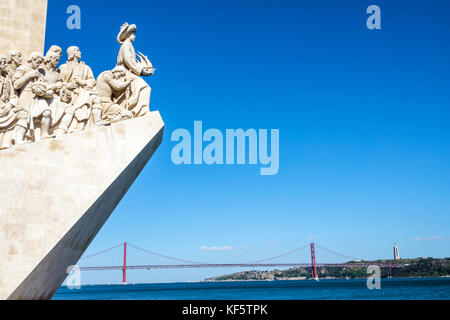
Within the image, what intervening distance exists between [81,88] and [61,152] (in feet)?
5.74

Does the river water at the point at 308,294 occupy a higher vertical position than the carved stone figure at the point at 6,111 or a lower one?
lower

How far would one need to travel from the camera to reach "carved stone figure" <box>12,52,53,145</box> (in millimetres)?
7215

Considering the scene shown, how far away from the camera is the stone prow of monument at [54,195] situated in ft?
20.9

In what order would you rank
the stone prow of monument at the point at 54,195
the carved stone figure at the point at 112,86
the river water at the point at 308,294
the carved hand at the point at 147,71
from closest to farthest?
the stone prow of monument at the point at 54,195, the carved stone figure at the point at 112,86, the carved hand at the point at 147,71, the river water at the point at 308,294

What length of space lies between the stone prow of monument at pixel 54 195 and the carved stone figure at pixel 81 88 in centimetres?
48

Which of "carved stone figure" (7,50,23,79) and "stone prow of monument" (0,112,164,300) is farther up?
"carved stone figure" (7,50,23,79)

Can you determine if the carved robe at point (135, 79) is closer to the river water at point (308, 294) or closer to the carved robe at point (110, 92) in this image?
the carved robe at point (110, 92)

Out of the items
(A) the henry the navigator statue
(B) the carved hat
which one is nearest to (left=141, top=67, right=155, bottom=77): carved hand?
(A) the henry the navigator statue

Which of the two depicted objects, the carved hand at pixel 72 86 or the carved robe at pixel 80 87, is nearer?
the carved robe at pixel 80 87

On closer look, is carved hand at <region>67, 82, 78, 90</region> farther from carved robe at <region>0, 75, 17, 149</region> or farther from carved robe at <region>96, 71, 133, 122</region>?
carved robe at <region>0, 75, 17, 149</region>

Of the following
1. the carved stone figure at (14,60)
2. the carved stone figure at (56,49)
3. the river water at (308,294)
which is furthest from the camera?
the river water at (308,294)

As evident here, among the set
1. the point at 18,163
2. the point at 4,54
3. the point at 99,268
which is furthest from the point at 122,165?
the point at 99,268

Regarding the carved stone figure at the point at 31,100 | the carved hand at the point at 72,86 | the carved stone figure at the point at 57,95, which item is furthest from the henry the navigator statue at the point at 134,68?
the carved stone figure at the point at 31,100
